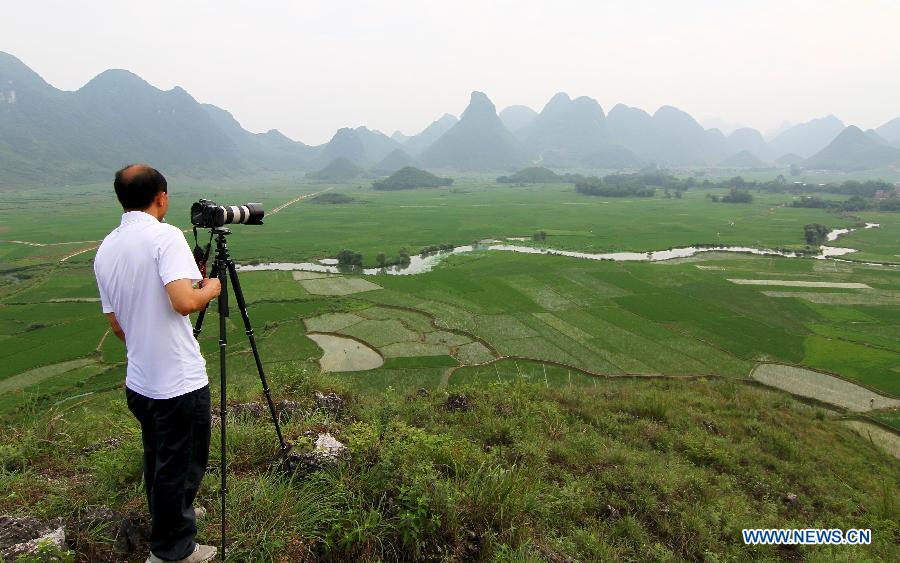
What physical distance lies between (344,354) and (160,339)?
18.5 m

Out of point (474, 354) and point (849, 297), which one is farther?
point (849, 297)

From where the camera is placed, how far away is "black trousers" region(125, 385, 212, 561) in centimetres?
279

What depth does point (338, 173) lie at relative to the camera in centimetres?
17075

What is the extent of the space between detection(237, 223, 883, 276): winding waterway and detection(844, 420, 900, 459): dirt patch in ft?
89.2

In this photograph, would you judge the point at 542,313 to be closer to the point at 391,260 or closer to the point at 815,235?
the point at 391,260

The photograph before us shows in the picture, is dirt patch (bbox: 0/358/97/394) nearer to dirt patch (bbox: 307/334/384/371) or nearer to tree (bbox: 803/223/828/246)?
dirt patch (bbox: 307/334/384/371)

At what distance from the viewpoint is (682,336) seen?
23.0 m

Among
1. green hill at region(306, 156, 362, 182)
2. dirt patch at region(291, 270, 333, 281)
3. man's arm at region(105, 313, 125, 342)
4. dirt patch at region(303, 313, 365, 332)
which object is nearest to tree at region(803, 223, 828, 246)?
dirt patch at region(303, 313, 365, 332)

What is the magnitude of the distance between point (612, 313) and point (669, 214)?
55.1 m

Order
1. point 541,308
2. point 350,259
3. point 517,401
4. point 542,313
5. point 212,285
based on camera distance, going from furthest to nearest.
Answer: point 350,259 → point 541,308 → point 542,313 → point 517,401 → point 212,285

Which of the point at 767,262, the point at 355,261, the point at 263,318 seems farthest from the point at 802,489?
the point at 767,262

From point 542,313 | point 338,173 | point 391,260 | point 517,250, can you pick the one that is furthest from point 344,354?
point 338,173

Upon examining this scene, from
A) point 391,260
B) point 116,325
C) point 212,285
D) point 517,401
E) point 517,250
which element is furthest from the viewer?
point 517,250

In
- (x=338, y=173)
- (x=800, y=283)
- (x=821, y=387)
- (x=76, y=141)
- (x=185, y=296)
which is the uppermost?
(x=76, y=141)
